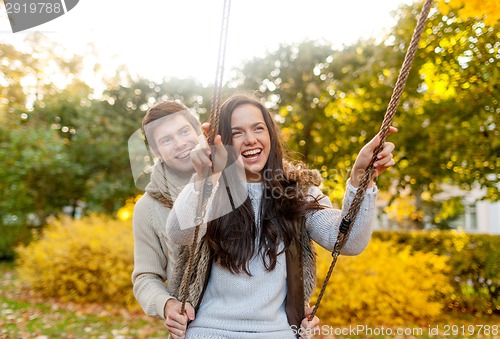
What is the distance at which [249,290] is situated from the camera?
5.54ft

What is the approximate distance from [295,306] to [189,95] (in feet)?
32.0

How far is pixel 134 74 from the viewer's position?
11.6 meters

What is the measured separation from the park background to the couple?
128 centimetres

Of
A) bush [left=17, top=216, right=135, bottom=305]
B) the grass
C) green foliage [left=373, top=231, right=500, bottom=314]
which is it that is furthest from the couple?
green foliage [left=373, top=231, right=500, bottom=314]

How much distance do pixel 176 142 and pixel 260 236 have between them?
0.58 m

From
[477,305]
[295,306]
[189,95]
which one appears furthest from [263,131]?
[189,95]

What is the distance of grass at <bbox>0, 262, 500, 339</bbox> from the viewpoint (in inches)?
217

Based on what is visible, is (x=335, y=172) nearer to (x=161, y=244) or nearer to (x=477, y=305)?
(x=477, y=305)

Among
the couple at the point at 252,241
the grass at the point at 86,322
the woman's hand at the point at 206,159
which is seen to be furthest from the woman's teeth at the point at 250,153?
the grass at the point at 86,322

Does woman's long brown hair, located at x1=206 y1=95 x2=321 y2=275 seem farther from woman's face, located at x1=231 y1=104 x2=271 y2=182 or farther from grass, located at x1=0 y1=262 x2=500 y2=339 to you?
grass, located at x1=0 y1=262 x2=500 y2=339

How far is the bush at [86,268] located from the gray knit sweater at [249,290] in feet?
18.1

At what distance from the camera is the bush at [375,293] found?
19.0 ft

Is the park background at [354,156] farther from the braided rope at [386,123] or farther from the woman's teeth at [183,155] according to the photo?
the braided rope at [386,123]

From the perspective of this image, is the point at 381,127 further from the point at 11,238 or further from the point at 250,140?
the point at 11,238
